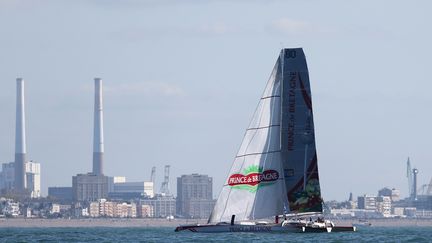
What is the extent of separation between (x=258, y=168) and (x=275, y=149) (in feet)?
5.07

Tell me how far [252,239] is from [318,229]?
609 cm

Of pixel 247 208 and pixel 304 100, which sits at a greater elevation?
pixel 304 100

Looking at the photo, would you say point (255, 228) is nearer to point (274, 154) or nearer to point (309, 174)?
point (274, 154)

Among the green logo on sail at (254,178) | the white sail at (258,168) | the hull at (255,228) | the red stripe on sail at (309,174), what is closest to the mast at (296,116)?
the red stripe on sail at (309,174)

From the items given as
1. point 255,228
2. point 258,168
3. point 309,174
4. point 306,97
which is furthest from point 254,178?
point 306,97

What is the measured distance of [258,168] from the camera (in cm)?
8350

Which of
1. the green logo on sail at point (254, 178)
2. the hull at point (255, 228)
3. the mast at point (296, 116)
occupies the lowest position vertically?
the hull at point (255, 228)

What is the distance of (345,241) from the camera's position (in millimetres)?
81438

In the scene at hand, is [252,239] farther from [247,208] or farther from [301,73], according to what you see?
[301,73]

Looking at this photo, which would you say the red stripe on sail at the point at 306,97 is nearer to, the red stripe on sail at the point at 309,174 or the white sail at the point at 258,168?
the white sail at the point at 258,168

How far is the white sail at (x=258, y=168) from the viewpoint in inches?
3273

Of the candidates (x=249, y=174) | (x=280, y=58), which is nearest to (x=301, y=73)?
(x=280, y=58)

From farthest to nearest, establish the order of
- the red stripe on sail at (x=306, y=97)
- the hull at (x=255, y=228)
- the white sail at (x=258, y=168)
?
1. the white sail at (x=258, y=168)
2. the red stripe on sail at (x=306, y=97)
3. the hull at (x=255, y=228)

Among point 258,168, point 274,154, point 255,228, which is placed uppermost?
point 274,154
